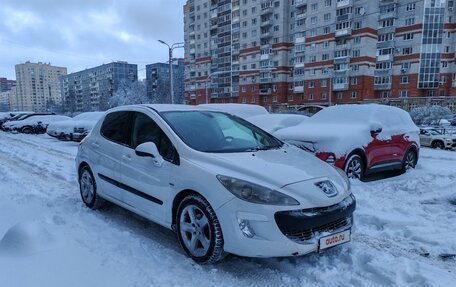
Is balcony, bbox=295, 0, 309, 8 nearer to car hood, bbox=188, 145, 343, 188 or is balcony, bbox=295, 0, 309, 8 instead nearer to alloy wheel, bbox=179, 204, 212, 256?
car hood, bbox=188, 145, 343, 188

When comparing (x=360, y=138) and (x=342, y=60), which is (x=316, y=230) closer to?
(x=360, y=138)

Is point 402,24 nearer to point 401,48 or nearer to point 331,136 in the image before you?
point 401,48

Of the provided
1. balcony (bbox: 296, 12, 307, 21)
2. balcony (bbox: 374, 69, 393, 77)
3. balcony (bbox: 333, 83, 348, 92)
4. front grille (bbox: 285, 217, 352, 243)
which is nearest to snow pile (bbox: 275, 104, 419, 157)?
front grille (bbox: 285, 217, 352, 243)

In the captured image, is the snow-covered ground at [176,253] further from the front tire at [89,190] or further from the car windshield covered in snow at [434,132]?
the car windshield covered in snow at [434,132]

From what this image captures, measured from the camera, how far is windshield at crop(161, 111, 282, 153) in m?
3.55

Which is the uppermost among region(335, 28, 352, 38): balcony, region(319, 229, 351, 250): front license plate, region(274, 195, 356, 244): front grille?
region(335, 28, 352, 38): balcony

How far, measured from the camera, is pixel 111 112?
15.7 ft

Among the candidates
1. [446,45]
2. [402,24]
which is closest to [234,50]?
[402,24]

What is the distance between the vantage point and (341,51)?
53125 millimetres

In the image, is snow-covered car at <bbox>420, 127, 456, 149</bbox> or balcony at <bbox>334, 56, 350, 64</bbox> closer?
snow-covered car at <bbox>420, 127, 456, 149</bbox>

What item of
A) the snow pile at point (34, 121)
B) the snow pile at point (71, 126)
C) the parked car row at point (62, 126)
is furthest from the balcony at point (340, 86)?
the snow pile at point (71, 126)

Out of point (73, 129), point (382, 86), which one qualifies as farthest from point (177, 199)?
point (382, 86)

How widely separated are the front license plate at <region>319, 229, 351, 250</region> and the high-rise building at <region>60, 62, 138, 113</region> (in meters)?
100

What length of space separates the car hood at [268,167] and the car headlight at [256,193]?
70 millimetres
